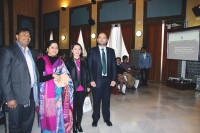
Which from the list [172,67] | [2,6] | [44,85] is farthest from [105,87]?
[2,6]

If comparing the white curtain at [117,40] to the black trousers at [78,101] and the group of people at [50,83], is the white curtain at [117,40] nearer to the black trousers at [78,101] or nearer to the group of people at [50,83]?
the group of people at [50,83]

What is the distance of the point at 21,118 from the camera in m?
1.98

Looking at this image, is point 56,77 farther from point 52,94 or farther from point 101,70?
point 101,70

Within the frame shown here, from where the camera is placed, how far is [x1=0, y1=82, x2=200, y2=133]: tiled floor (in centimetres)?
286

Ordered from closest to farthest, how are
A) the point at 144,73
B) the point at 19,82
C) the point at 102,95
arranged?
the point at 19,82, the point at 102,95, the point at 144,73

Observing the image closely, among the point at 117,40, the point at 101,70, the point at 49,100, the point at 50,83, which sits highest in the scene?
the point at 117,40

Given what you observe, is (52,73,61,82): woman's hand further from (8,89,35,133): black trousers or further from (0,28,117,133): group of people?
(8,89,35,133): black trousers

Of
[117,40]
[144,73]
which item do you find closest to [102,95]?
[144,73]

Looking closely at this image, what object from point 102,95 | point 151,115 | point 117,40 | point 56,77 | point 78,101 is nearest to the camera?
point 56,77

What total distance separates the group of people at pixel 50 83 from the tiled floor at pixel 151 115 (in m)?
0.29

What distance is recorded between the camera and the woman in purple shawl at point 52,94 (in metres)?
2.17

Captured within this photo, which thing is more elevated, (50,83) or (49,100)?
(50,83)

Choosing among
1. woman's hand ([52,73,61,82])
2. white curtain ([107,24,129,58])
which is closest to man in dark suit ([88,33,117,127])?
woman's hand ([52,73,61,82])

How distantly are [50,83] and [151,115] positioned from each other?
7.48ft
